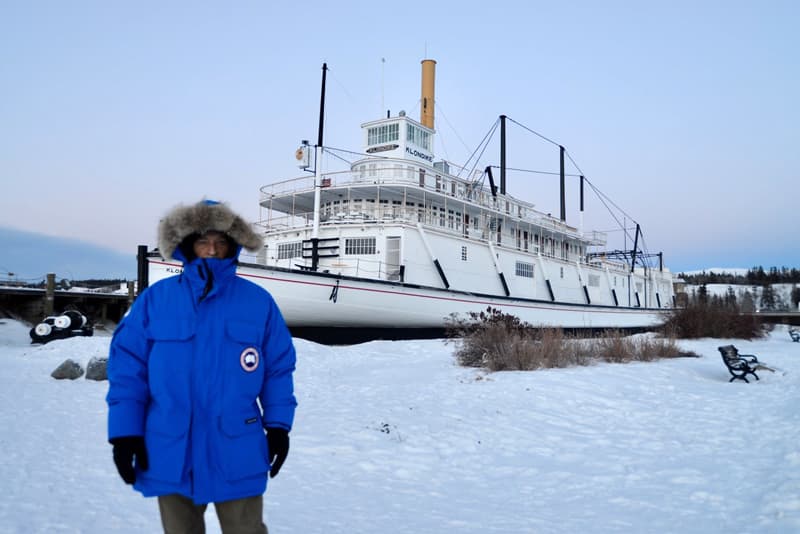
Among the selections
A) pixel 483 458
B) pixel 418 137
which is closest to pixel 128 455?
pixel 483 458

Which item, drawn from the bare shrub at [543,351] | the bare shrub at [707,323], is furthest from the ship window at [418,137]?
the bare shrub at [707,323]

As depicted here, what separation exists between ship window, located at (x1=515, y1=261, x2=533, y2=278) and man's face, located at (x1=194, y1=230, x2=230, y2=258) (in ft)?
72.9

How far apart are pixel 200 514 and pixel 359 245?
16.4 meters

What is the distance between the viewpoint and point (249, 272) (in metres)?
14.4

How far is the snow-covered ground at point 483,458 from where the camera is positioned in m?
3.89

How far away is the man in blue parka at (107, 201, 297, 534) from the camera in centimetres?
226

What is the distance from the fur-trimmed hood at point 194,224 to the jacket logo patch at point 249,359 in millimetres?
555

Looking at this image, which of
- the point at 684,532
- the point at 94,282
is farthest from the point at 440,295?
the point at 94,282

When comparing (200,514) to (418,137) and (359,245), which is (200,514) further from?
(418,137)

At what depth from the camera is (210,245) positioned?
260cm

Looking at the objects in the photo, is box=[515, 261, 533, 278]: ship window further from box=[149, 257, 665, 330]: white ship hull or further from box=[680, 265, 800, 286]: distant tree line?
box=[680, 265, 800, 286]: distant tree line

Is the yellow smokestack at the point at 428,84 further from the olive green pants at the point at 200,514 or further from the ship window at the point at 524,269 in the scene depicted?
the olive green pants at the point at 200,514

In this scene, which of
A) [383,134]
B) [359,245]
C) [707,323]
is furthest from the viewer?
[383,134]

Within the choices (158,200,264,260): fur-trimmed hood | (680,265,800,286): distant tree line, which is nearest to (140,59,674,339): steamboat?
(158,200,264,260): fur-trimmed hood
